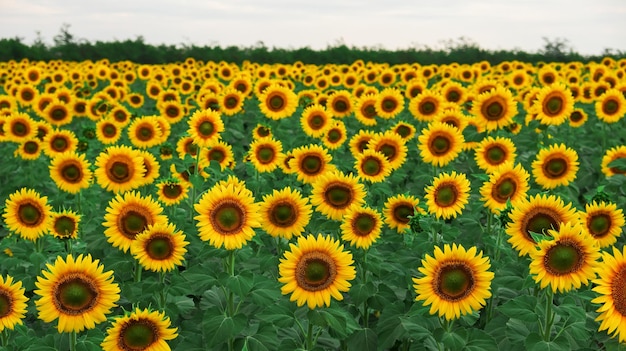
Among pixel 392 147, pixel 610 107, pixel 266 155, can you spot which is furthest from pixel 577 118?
pixel 266 155

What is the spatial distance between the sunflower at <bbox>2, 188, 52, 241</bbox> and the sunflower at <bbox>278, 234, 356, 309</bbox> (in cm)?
253

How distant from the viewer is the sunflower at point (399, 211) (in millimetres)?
5355

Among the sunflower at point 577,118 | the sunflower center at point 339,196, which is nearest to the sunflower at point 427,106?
the sunflower at point 577,118

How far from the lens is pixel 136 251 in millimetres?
4332

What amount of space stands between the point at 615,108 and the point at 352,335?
671 centimetres

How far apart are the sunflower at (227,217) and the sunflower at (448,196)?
5.60ft

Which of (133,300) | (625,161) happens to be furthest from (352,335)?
(625,161)

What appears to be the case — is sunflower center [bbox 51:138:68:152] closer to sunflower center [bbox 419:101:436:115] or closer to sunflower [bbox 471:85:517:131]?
sunflower center [bbox 419:101:436:115]

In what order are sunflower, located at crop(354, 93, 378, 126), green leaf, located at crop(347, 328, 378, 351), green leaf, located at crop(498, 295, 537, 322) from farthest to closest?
sunflower, located at crop(354, 93, 378, 126), green leaf, located at crop(347, 328, 378, 351), green leaf, located at crop(498, 295, 537, 322)

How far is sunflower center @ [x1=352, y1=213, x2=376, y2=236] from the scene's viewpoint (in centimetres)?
466

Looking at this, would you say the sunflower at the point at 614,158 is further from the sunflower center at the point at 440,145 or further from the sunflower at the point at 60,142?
the sunflower at the point at 60,142

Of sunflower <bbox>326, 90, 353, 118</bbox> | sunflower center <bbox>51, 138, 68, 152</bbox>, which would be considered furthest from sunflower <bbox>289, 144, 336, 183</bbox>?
sunflower <bbox>326, 90, 353, 118</bbox>

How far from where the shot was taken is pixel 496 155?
269 inches

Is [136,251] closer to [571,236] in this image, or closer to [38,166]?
[571,236]
